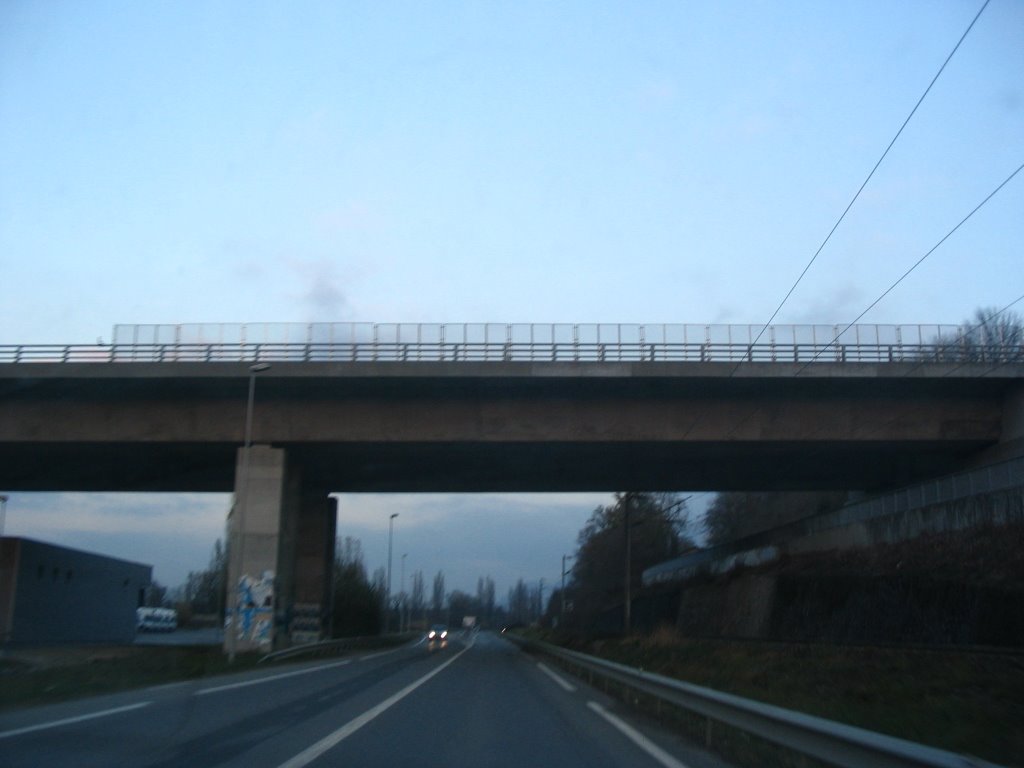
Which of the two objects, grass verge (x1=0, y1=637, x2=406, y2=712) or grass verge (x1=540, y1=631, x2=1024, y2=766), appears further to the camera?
grass verge (x1=0, y1=637, x2=406, y2=712)

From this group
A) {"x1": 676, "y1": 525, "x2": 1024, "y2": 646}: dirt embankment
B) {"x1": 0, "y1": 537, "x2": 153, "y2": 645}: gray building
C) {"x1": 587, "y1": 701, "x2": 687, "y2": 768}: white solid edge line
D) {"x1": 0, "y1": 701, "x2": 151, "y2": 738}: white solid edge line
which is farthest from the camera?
{"x1": 0, "y1": 537, "x2": 153, "y2": 645}: gray building

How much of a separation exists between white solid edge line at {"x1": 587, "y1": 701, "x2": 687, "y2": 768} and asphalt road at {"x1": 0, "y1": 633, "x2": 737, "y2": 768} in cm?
2

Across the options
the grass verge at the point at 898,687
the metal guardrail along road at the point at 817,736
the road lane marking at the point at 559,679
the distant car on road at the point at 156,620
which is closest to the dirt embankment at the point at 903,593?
the grass verge at the point at 898,687

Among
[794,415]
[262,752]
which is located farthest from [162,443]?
[262,752]

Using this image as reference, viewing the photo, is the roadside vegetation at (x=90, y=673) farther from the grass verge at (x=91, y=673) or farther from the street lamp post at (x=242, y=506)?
the street lamp post at (x=242, y=506)

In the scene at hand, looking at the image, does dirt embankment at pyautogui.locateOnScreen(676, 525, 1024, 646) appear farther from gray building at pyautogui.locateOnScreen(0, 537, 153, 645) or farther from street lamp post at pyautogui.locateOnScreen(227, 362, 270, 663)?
gray building at pyautogui.locateOnScreen(0, 537, 153, 645)

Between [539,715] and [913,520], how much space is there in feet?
67.4

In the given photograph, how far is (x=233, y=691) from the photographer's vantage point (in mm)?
22641

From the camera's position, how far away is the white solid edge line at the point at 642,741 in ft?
39.1

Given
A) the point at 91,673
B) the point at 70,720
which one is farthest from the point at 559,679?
the point at 70,720

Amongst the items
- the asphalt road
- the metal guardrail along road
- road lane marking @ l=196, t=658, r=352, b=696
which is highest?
the metal guardrail along road

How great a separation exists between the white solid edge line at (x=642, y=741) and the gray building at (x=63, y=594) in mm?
42876

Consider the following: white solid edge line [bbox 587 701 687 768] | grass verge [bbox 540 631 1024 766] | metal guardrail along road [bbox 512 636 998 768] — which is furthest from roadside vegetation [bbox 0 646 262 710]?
grass verge [bbox 540 631 1024 766]

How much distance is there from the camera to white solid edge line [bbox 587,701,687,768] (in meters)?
11.9
